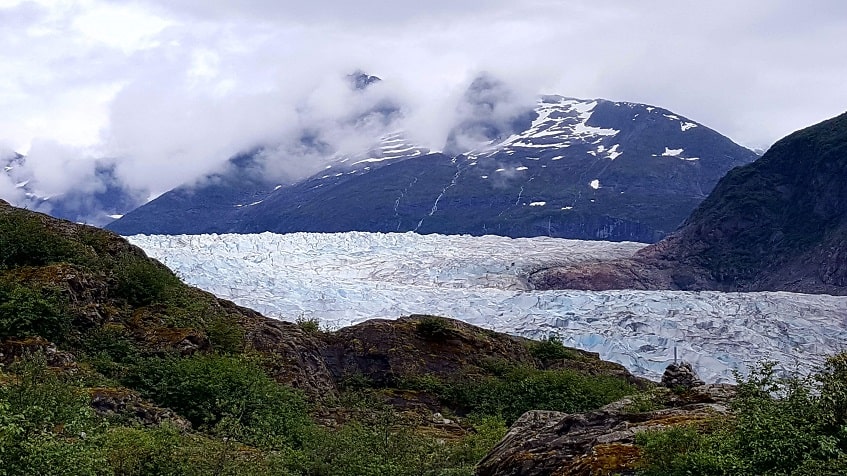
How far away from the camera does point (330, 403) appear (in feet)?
55.3

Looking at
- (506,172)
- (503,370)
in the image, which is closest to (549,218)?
(506,172)

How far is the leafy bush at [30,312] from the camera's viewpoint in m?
13.1

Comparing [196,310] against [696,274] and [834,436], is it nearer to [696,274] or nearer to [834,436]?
[834,436]

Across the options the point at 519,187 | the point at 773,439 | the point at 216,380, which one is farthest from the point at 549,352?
the point at 519,187

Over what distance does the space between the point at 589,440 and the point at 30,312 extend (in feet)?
31.2

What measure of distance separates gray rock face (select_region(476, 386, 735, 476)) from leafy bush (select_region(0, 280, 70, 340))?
319 inches

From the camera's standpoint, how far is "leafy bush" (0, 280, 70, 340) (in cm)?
A: 1309

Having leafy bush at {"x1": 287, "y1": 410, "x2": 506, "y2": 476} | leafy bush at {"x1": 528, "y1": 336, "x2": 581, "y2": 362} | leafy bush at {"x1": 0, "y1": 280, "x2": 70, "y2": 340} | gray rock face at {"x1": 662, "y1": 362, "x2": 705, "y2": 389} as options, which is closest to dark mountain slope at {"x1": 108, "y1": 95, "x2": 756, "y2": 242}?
leafy bush at {"x1": 528, "y1": 336, "x2": 581, "y2": 362}

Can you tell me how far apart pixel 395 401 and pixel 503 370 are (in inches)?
129

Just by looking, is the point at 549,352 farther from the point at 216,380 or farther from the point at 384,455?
the point at 384,455

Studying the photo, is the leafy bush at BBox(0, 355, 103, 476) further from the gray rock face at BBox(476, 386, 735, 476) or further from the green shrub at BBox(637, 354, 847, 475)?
the green shrub at BBox(637, 354, 847, 475)

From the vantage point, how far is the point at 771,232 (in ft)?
280

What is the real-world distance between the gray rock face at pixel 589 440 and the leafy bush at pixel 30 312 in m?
8.11

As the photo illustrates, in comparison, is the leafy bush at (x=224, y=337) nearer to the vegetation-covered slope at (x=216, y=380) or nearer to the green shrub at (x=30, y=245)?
the vegetation-covered slope at (x=216, y=380)
